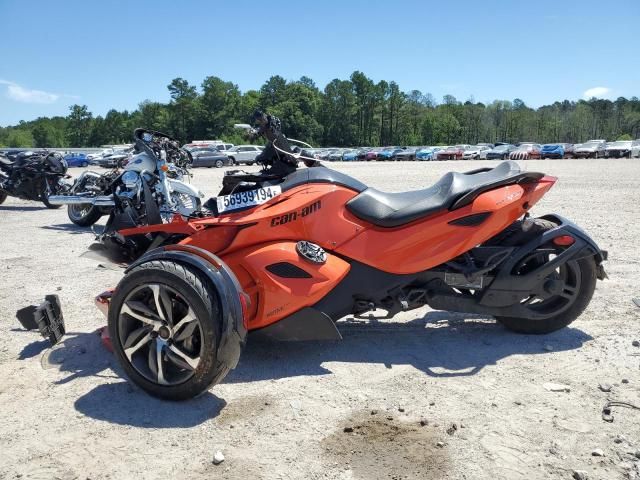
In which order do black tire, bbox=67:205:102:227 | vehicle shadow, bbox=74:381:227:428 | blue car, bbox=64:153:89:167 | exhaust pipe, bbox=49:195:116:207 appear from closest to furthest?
1. vehicle shadow, bbox=74:381:227:428
2. exhaust pipe, bbox=49:195:116:207
3. black tire, bbox=67:205:102:227
4. blue car, bbox=64:153:89:167

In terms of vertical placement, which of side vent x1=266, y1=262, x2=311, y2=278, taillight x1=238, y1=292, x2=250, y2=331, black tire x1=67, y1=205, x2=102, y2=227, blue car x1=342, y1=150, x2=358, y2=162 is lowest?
blue car x1=342, y1=150, x2=358, y2=162

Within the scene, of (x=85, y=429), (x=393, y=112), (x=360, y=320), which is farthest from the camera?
(x=393, y=112)

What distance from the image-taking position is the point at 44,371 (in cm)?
388

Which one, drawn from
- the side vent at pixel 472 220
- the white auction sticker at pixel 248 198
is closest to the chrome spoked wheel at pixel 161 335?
the white auction sticker at pixel 248 198

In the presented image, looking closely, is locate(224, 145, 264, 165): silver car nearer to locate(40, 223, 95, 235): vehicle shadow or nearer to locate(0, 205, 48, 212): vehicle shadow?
locate(0, 205, 48, 212): vehicle shadow

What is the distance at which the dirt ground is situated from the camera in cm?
275

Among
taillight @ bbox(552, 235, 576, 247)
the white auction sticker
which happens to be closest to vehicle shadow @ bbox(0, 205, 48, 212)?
the white auction sticker

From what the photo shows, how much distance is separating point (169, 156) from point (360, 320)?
15.7 feet

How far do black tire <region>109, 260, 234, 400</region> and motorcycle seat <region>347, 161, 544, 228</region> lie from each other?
131 centimetres

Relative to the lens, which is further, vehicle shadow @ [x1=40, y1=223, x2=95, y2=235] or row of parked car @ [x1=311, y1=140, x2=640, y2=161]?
row of parked car @ [x1=311, y1=140, x2=640, y2=161]

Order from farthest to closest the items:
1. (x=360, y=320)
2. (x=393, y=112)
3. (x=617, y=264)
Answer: (x=393, y=112), (x=617, y=264), (x=360, y=320)

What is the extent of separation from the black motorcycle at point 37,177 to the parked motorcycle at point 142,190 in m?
2.77

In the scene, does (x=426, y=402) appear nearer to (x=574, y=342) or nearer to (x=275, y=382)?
(x=275, y=382)

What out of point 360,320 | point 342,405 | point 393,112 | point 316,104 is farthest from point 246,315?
point 393,112
